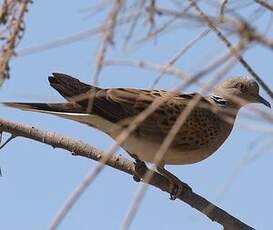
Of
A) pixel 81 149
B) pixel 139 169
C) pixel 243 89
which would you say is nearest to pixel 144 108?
pixel 139 169

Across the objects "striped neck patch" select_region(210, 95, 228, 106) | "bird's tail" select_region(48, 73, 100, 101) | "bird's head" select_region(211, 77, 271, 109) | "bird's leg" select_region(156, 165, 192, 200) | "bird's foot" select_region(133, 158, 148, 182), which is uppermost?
"bird's head" select_region(211, 77, 271, 109)

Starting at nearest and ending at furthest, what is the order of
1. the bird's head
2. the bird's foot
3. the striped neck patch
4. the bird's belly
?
the bird's foot, the bird's belly, the striped neck patch, the bird's head

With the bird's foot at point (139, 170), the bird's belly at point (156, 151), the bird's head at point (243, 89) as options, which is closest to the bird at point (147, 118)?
the bird's belly at point (156, 151)

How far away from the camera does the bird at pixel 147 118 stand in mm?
4285

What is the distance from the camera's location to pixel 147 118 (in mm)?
4879

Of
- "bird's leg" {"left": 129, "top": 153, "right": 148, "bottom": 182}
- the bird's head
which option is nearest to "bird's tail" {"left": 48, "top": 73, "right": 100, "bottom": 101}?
"bird's leg" {"left": 129, "top": 153, "right": 148, "bottom": 182}

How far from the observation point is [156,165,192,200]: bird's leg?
14.7ft

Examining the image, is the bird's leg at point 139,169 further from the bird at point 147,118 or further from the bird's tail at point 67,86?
the bird's tail at point 67,86

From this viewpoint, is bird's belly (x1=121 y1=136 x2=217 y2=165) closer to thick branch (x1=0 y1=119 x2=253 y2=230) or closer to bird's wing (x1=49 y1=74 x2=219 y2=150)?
bird's wing (x1=49 y1=74 x2=219 y2=150)

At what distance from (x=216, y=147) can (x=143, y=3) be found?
145 inches

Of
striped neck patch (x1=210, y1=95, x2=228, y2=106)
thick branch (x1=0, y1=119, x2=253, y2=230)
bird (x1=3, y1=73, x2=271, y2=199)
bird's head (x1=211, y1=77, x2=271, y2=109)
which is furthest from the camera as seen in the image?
bird's head (x1=211, y1=77, x2=271, y2=109)

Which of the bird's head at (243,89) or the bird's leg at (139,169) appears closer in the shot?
the bird's leg at (139,169)

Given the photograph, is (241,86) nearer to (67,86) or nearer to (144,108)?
(144,108)

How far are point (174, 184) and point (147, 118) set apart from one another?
529 mm
